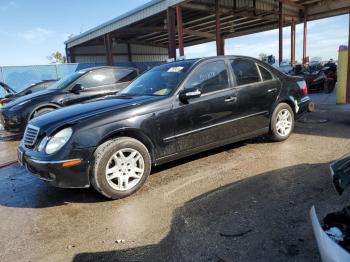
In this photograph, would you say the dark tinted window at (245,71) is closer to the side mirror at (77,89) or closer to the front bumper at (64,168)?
Answer: the front bumper at (64,168)

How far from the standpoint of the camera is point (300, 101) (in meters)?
5.98

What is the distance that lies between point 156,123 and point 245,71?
1.98 metres

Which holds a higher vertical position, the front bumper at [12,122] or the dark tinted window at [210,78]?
the dark tinted window at [210,78]

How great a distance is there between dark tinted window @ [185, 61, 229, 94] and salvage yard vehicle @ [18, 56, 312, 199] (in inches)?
0.6

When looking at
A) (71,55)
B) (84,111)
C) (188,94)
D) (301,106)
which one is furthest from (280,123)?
(71,55)

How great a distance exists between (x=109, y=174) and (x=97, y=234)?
0.84 meters

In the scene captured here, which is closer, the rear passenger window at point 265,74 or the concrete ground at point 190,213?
A: the concrete ground at point 190,213

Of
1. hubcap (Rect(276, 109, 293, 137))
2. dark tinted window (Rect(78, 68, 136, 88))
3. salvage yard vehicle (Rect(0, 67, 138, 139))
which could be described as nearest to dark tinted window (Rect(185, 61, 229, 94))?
hubcap (Rect(276, 109, 293, 137))

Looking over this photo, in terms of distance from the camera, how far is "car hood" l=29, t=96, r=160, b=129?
3.75 meters

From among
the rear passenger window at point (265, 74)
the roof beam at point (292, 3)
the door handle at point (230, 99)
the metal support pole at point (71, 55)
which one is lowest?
the door handle at point (230, 99)

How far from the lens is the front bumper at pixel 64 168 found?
348 centimetres

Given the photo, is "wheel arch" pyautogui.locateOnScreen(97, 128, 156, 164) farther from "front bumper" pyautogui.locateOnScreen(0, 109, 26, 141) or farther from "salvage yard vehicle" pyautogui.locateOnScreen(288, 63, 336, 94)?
"salvage yard vehicle" pyautogui.locateOnScreen(288, 63, 336, 94)

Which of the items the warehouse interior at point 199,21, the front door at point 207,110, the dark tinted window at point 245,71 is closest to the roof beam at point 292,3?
the warehouse interior at point 199,21

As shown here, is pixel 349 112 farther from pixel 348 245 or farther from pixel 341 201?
pixel 348 245
